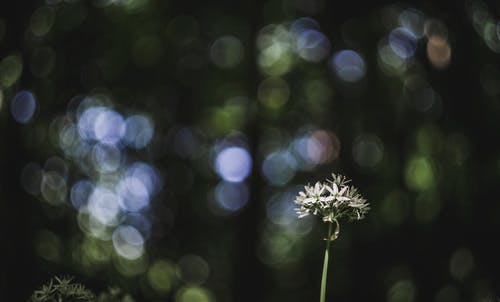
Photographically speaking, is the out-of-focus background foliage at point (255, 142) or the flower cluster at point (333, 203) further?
the out-of-focus background foliage at point (255, 142)

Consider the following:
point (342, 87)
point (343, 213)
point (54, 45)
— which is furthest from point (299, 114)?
point (343, 213)

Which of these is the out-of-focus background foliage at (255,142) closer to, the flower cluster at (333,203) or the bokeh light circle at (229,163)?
the bokeh light circle at (229,163)

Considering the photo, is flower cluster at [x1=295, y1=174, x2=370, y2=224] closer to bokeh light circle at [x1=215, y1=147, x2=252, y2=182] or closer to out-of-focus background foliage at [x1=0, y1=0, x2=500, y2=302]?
out-of-focus background foliage at [x1=0, y1=0, x2=500, y2=302]

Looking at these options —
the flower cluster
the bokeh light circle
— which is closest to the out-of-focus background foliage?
the bokeh light circle

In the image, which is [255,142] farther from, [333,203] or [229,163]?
[333,203]

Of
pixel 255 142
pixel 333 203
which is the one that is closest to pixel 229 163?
pixel 255 142

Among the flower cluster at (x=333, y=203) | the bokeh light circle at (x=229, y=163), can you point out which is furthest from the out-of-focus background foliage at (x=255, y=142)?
the flower cluster at (x=333, y=203)

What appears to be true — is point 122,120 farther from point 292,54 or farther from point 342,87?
point 342,87

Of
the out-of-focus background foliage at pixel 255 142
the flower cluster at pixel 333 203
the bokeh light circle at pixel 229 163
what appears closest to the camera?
the flower cluster at pixel 333 203

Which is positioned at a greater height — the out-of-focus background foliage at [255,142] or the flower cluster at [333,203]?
the flower cluster at [333,203]
